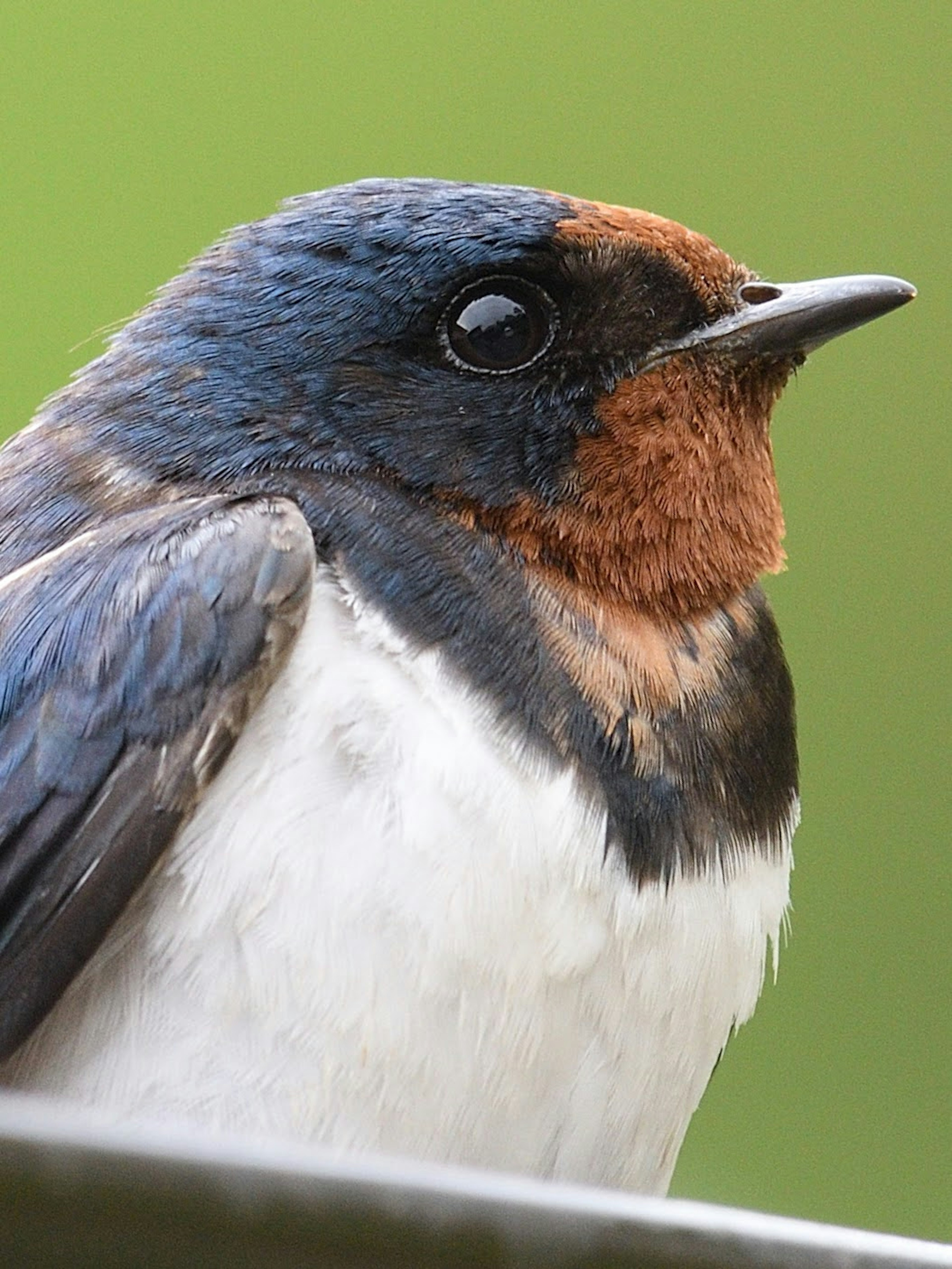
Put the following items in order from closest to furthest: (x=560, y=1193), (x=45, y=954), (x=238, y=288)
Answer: (x=560, y=1193) → (x=45, y=954) → (x=238, y=288)

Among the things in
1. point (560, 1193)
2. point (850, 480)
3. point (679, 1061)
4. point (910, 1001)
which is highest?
point (560, 1193)

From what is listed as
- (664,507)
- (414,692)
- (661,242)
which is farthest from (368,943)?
(661,242)

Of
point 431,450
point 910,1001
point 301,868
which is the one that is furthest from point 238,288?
point 910,1001

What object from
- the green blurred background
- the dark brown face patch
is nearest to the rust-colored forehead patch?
the dark brown face patch

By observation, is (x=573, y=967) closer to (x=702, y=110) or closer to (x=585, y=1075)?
(x=585, y=1075)

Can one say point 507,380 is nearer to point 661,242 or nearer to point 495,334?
point 495,334

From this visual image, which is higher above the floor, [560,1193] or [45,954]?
[560,1193]

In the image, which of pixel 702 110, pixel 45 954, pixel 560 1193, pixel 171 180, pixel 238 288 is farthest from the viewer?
pixel 702 110
